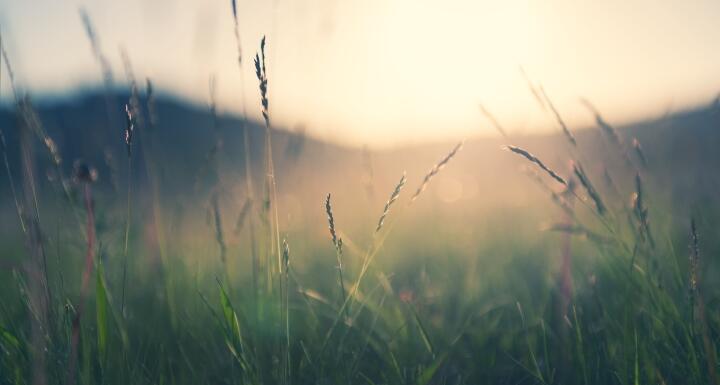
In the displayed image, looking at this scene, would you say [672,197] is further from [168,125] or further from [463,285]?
[168,125]

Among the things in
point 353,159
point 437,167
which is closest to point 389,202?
point 437,167

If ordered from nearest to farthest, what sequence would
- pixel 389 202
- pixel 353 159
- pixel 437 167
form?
pixel 389 202 < pixel 437 167 < pixel 353 159

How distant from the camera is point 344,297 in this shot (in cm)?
114

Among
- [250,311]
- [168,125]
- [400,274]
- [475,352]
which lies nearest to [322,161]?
[400,274]

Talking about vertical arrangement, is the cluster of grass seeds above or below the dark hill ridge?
below

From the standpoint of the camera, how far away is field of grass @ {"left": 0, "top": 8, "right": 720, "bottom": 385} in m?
1.12

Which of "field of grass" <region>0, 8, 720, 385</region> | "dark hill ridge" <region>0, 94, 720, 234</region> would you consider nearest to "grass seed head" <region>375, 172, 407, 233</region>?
"field of grass" <region>0, 8, 720, 385</region>

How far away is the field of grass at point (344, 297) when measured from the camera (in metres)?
1.12

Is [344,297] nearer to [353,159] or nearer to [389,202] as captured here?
[389,202]

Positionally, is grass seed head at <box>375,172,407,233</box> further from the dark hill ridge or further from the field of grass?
the dark hill ridge

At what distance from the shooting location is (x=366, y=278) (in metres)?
2.16

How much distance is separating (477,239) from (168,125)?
40.0ft

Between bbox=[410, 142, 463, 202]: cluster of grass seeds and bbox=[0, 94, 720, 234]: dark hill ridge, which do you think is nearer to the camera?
bbox=[410, 142, 463, 202]: cluster of grass seeds

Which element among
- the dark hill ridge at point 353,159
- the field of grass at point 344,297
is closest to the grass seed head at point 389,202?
the field of grass at point 344,297
